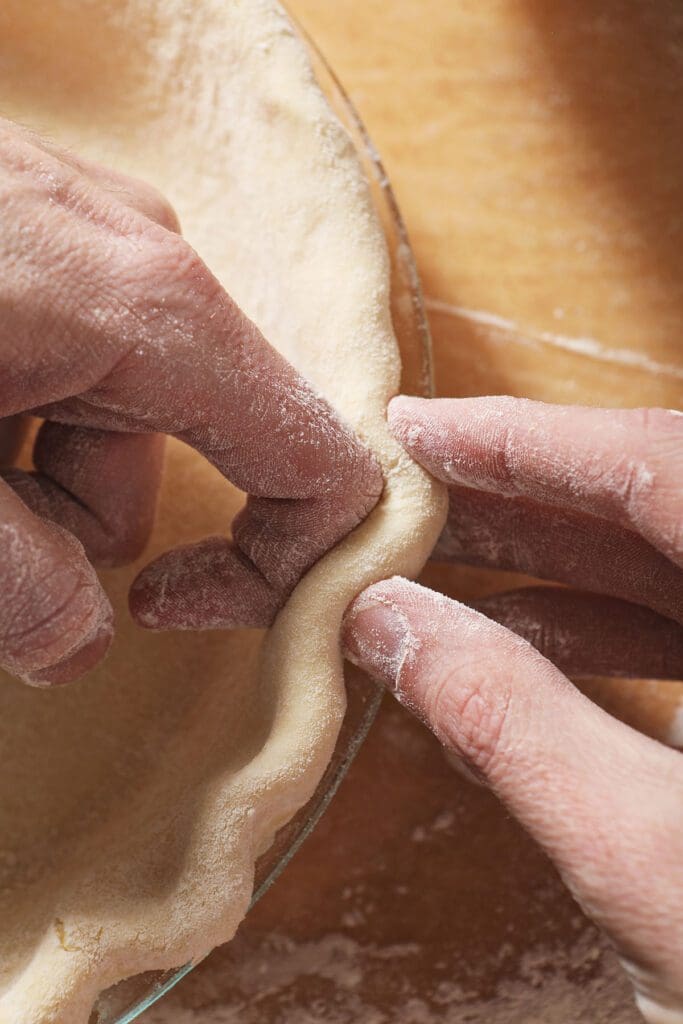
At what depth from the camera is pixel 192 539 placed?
0.81m

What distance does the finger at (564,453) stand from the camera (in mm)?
610

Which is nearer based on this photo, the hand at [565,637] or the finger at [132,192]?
the hand at [565,637]

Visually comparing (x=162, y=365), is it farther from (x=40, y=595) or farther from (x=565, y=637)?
(x=565, y=637)

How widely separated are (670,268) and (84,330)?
0.62 meters

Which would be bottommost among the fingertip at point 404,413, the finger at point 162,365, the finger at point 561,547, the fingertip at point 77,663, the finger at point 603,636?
the finger at point 603,636

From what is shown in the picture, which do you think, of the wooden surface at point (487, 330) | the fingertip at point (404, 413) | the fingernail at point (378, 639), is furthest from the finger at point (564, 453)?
the wooden surface at point (487, 330)

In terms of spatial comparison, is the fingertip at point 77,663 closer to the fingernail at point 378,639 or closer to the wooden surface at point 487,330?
the fingernail at point 378,639

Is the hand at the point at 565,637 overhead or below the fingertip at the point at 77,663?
below

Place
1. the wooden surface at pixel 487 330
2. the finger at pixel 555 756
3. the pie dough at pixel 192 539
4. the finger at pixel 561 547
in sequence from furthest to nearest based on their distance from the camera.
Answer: the wooden surface at pixel 487 330, the finger at pixel 561 547, the pie dough at pixel 192 539, the finger at pixel 555 756

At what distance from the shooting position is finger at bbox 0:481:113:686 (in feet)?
1.93

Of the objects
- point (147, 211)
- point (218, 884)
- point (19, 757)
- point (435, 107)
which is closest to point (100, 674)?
point (19, 757)

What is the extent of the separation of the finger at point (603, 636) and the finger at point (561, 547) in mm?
20

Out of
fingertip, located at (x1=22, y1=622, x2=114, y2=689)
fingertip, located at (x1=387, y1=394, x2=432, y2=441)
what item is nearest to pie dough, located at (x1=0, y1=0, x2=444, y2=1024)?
fingertip, located at (x1=387, y1=394, x2=432, y2=441)

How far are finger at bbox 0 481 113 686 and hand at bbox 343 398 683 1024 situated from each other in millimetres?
176
